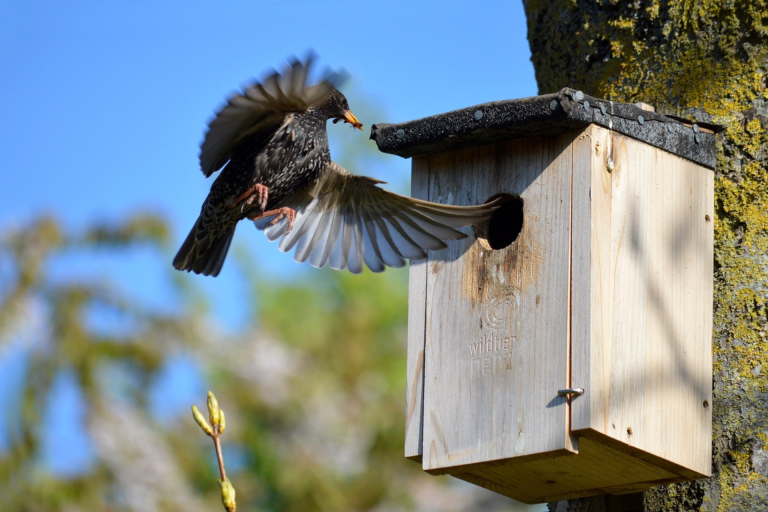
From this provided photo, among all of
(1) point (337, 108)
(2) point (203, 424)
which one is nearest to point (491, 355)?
(2) point (203, 424)

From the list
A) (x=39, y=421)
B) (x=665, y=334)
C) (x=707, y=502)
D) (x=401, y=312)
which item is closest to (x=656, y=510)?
(x=707, y=502)

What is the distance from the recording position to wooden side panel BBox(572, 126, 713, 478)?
264 centimetres

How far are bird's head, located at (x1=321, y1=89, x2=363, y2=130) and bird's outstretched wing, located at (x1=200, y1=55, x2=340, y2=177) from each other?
231 mm

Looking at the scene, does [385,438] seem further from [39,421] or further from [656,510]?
[656,510]

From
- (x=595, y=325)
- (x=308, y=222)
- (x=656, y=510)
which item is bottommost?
(x=656, y=510)

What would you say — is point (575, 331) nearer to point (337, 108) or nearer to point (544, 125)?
point (544, 125)

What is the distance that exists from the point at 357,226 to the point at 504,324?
1056 mm

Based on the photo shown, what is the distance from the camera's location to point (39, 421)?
7.70m

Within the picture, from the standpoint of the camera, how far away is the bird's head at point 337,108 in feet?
12.8

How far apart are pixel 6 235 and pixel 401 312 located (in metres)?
4.44

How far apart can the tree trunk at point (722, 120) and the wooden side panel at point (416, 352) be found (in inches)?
22.0

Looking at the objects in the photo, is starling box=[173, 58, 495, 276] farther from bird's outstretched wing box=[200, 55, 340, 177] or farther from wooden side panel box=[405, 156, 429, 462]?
wooden side panel box=[405, 156, 429, 462]

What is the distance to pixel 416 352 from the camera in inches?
120

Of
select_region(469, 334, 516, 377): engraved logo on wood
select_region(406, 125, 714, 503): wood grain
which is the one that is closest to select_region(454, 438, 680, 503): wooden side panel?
select_region(406, 125, 714, 503): wood grain
